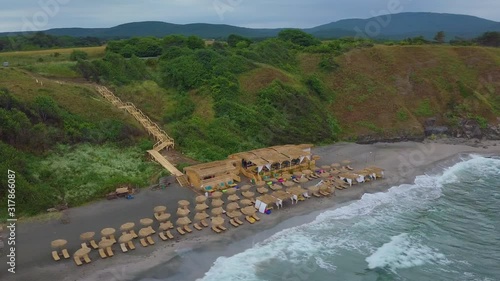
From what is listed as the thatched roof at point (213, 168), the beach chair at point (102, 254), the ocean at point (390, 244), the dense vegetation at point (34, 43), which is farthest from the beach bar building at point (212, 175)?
the dense vegetation at point (34, 43)

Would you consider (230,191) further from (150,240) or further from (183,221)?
(150,240)

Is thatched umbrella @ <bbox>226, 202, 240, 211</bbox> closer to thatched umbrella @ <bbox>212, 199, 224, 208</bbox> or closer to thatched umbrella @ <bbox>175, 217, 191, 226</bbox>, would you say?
thatched umbrella @ <bbox>212, 199, 224, 208</bbox>

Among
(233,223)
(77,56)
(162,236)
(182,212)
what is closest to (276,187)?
(233,223)

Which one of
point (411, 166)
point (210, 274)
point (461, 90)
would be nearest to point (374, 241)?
point (210, 274)

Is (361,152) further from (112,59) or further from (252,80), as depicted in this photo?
(112,59)

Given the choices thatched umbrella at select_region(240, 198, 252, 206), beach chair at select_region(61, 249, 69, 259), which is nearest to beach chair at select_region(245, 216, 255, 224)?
thatched umbrella at select_region(240, 198, 252, 206)

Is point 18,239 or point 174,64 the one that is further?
point 174,64

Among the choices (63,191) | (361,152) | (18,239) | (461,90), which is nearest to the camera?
(18,239)
